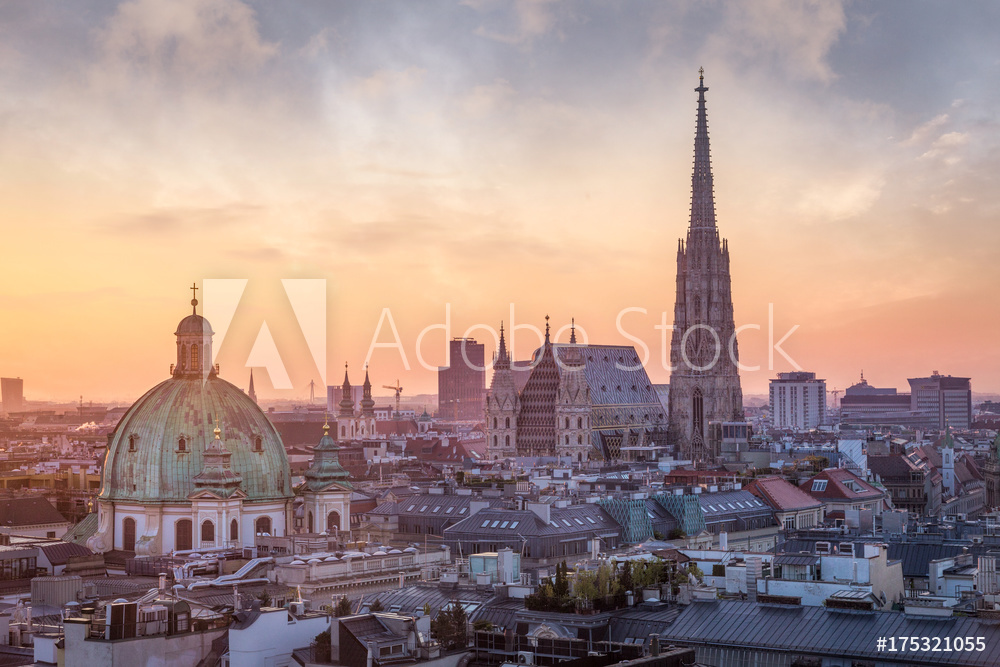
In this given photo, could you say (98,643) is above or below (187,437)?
below

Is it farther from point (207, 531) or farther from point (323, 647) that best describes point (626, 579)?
point (207, 531)

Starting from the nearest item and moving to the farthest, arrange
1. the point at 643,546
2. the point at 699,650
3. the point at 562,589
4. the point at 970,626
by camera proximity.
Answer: the point at 970,626, the point at 699,650, the point at 562,589, the point at 643,546

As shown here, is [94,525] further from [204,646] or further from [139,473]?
[204,646]

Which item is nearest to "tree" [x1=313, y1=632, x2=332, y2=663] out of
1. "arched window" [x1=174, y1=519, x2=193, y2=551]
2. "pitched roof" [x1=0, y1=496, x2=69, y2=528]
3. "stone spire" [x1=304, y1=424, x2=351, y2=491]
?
"arched window" [x1=174, y1=519, x2=193, y2=551]

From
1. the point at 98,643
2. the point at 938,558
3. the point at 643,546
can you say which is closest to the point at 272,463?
the point at 643,546

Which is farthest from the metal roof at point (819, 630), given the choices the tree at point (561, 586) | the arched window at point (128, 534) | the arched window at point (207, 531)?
the arched window at point (128, 534)

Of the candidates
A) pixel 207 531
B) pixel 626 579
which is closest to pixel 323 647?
pixel 626 579
